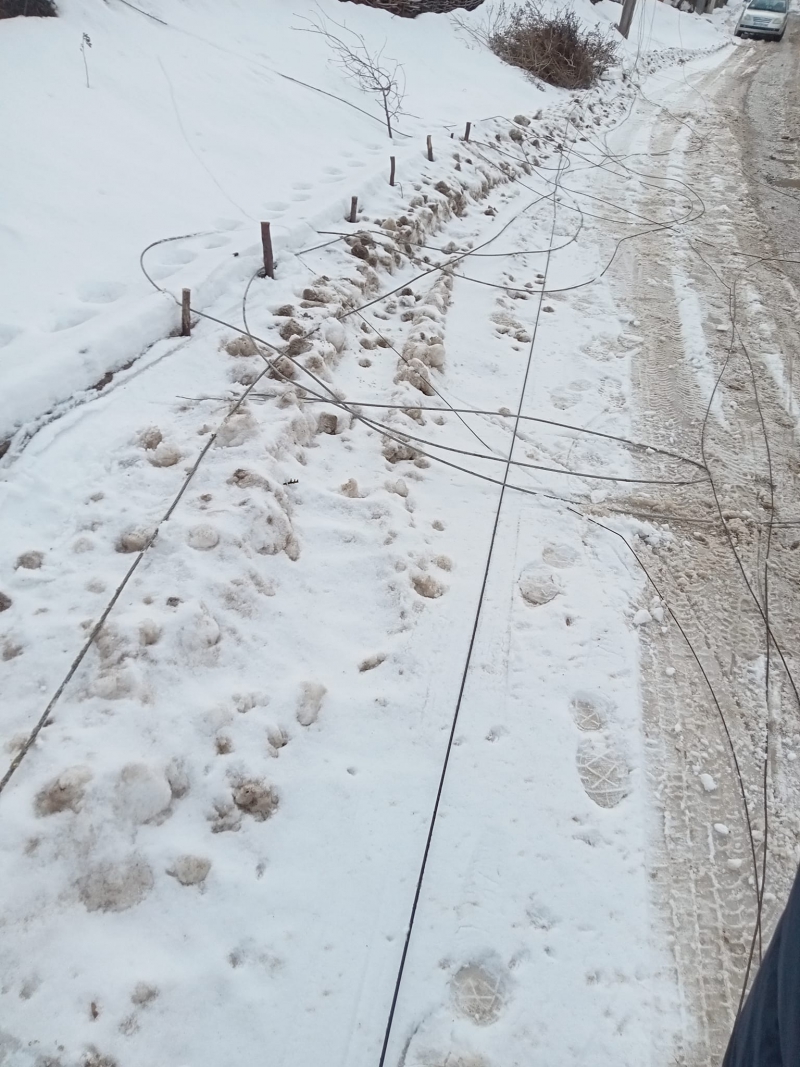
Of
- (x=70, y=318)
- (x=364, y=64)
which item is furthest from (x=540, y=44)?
(x=70, y=318)

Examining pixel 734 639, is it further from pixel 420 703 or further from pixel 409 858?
pixel 409 858

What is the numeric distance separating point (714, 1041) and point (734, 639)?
46.3 inches

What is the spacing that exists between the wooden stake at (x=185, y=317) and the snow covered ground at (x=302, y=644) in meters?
0.07

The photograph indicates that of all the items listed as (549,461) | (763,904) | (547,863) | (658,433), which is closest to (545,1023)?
(547,863)

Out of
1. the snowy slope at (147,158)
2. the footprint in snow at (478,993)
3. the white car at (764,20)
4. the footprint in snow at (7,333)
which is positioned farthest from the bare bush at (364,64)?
the white car at (764,20)

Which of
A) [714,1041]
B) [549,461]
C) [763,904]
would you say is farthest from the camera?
[549,461]

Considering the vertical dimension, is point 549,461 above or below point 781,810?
above

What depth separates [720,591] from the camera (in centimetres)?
239

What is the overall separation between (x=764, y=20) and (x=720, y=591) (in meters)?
21.8

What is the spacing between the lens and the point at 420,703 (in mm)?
1969

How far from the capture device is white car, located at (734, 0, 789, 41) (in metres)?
17.4

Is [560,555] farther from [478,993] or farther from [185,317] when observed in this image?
[185,317]

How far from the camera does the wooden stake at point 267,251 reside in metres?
3.44

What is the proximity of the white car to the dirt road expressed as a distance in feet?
55.9
